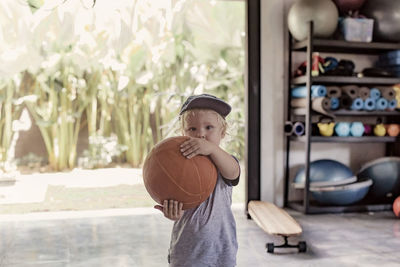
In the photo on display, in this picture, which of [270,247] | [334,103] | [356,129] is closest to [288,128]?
[334,103]

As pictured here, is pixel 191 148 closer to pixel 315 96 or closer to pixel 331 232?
pixel 331 232

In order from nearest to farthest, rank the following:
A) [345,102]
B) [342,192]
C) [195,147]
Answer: [195,147]
[342,192]
[345,102]

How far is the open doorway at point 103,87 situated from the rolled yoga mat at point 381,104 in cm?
202

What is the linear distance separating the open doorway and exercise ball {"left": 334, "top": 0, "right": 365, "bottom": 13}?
1.69 meters

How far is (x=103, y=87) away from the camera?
6.24m

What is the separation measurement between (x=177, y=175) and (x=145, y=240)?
6.58 ft

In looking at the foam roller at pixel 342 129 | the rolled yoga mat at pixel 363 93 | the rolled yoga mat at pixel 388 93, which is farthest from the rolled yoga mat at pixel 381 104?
the foam roller at pixel 342 129

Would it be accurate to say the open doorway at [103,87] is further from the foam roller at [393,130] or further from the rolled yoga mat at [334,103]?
the foam roller at [393,130]

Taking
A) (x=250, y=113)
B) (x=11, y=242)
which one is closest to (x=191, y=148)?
(x=11, y=242)

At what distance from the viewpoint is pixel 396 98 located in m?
4.36

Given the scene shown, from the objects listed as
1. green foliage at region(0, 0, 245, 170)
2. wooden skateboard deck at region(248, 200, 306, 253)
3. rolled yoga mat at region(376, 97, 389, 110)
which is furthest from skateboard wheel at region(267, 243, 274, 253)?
green foliage at region(0, 0, 245, 170)

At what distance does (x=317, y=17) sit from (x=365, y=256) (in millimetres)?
2155

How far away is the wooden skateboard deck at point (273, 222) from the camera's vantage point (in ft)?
9.87

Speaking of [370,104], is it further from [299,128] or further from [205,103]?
[205,103]
